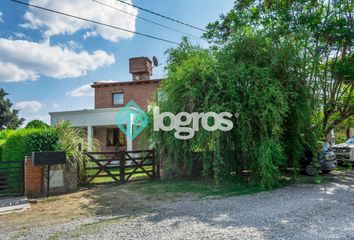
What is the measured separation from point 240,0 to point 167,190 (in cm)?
986

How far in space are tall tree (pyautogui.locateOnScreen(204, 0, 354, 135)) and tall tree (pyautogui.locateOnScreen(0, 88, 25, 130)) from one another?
1259 inches

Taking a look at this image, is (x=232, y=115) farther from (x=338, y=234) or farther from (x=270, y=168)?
(x=338, y=234)

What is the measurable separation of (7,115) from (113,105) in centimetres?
2122

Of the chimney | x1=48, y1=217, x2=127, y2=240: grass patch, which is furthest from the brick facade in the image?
x1=48, y1=217, x2=127, y2=240: grass patch

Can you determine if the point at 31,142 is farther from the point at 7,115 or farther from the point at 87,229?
the point at 7,115

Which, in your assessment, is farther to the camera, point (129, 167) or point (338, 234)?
point (129, 167)

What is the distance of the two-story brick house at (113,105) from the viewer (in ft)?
49.7

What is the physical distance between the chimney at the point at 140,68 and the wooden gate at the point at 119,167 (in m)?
12.7

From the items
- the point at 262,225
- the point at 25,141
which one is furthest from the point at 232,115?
the point at 25,141

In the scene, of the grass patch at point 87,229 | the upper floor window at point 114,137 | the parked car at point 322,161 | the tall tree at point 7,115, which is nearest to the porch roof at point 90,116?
the upper floor window at point 114,137

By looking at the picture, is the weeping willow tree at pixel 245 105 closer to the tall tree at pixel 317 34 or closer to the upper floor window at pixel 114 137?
the tall tree at pixel 317 34

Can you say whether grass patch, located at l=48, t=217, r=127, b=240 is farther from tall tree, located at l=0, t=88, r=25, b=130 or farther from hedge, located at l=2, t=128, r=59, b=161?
tall tree, located at l=0, t=88, r=25, b=130

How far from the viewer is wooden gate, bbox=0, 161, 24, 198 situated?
7.19 meters

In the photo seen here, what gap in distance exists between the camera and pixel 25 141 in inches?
301
